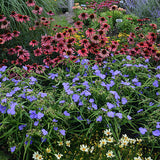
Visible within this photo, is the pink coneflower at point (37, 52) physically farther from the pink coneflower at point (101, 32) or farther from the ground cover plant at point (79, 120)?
the pink coneflower at point (101, 32)

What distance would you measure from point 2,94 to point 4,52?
4.91 feet

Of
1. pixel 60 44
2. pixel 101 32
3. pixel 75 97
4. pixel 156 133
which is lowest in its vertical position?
pixel 156 133

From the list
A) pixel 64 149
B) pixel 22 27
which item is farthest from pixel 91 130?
pixel 22 27

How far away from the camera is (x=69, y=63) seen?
3.08 m

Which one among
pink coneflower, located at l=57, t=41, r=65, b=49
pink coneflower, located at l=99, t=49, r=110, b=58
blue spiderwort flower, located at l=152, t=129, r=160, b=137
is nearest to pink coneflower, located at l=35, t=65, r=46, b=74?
pink coneflower, located at l=57, t=41, r=65, b=49

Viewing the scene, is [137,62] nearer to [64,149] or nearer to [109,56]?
[109,56]

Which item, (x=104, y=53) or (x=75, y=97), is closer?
(x=75, y=97)

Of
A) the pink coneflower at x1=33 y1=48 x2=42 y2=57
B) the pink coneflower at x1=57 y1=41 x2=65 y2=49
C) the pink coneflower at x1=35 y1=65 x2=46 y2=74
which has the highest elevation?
the pink coneflower at x1=57 y1=41 x2=65 y2=49

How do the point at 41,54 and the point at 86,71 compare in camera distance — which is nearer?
the point at 86,71

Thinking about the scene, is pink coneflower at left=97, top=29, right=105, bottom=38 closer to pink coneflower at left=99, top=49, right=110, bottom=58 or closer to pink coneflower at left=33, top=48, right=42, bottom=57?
pink coneflower at left=99, top=49, right=110, bottom=58

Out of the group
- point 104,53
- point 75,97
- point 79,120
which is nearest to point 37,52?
point 104,53

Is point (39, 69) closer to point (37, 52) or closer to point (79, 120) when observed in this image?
point (37, 52)

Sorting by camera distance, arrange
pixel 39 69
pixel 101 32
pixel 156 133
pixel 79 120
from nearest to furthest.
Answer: pixel 156 133
pixel 79 120
pixel 39 69
pixel 101 32

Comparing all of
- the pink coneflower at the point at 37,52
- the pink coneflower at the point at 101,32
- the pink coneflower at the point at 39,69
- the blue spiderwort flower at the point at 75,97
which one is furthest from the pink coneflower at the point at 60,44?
the blue spiderwort flower at the point at 75,97
